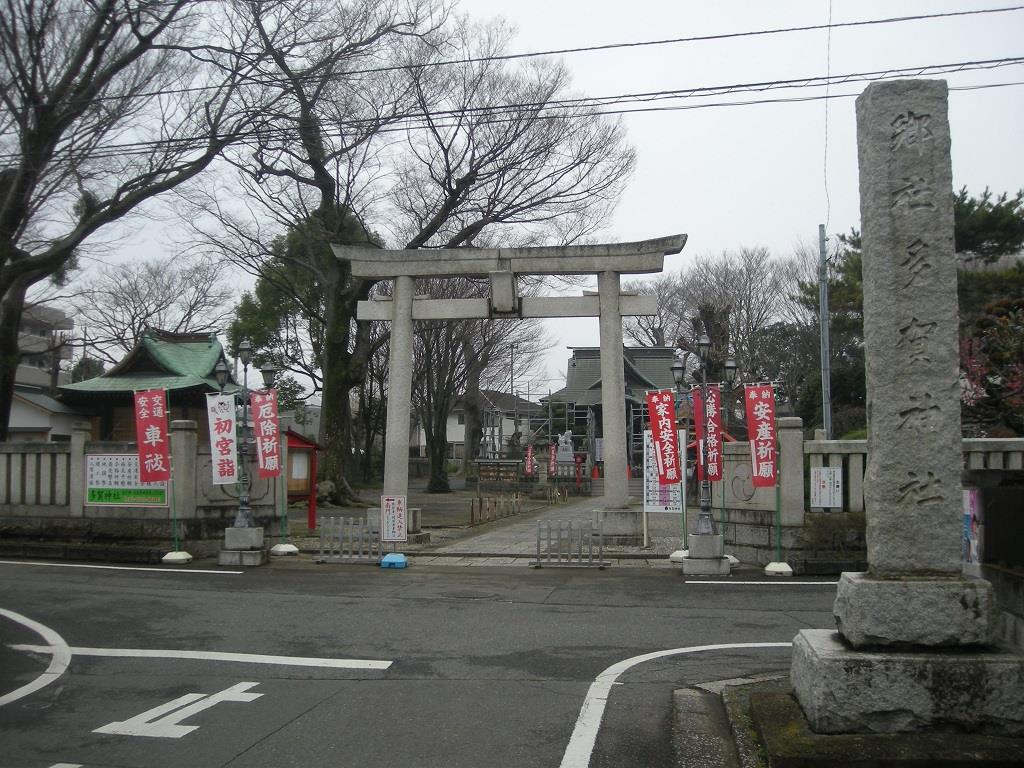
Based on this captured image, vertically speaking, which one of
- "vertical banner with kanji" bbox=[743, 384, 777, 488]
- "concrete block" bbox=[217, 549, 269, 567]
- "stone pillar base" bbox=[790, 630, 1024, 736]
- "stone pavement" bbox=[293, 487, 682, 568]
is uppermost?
"vertical banner with kanji" bbox=[743, 384, 777, 488]

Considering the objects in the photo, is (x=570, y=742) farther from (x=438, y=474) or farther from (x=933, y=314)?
(x=438, y=474)

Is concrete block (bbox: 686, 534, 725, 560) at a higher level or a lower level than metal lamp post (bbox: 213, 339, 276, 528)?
lower

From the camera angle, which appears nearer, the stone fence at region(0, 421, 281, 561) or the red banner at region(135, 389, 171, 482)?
the red banner at region(135, 389, 171, 482)

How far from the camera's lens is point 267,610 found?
10422 mm

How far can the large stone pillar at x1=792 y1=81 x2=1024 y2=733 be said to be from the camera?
15.4 ft

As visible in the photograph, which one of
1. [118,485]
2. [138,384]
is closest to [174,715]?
[118,485]

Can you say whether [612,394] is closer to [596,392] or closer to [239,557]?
[239,557]

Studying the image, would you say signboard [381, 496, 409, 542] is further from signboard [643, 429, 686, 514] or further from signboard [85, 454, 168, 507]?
signboard [643, 429, 686, 514]

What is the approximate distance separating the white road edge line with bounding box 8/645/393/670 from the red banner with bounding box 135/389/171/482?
7.15 metres

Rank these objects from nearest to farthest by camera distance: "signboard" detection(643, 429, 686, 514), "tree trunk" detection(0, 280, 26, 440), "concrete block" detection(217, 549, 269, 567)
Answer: "concrete block" detection(217, 549, 269, 567)
"signboard" detection(643, 429, 686, 514)
"tree trunk" detection(0, 280, 26, 440)

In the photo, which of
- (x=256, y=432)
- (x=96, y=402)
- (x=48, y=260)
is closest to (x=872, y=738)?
(x=256, y=432)

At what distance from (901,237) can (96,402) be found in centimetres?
2794

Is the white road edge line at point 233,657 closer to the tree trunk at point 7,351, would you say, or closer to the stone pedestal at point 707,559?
the stone pedestal at point 707,559

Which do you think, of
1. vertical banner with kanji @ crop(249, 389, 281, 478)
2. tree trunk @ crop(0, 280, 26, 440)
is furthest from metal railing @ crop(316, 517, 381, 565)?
tree trunk @ crop(0, 280, 26, 440)
